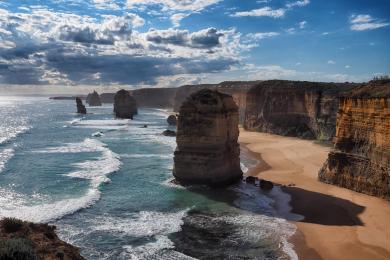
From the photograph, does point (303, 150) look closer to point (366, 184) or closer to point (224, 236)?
point (366, 184)

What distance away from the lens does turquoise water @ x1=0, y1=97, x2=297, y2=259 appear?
728 inches

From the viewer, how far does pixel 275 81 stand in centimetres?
6944

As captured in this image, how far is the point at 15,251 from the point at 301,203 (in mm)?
19666

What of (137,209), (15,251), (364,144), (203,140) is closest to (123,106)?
(203,140)

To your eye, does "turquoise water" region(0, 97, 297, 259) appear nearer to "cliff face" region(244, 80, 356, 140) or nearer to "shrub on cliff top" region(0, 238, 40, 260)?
"shrub on cliff top" region(0, 238, 40, 260)

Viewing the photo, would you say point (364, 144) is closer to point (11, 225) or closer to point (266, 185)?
point (266, 185)

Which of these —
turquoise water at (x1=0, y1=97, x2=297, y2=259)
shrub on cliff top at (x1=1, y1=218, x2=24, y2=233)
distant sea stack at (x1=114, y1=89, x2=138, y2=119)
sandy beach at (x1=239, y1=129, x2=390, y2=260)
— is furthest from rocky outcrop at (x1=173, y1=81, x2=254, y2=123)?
shrub on cliff top at (x1=1, y1=218, x2=24, y2=233)

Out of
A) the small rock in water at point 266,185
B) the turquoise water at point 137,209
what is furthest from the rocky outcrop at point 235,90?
the small rock in water at point 266,185

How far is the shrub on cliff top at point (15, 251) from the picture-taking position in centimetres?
982

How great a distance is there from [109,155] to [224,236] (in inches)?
938

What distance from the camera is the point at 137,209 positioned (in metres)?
23.9

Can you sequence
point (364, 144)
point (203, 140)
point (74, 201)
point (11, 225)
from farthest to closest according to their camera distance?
point (203, 140) → point (364, 144) → point (74, 201) → point (11, 225)

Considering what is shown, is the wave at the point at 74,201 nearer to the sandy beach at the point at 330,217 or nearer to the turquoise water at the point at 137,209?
the turquoise water at the point at 137,209

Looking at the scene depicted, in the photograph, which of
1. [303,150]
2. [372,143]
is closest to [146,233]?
[372,143]
